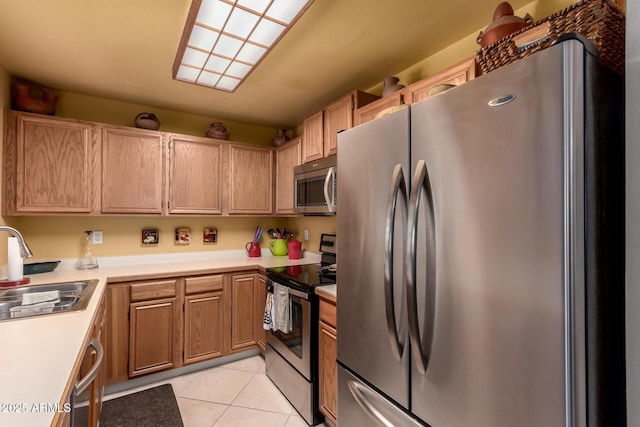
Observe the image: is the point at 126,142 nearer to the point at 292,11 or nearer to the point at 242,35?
the point at 242,35

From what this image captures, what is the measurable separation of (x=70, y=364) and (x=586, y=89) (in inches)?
62.9

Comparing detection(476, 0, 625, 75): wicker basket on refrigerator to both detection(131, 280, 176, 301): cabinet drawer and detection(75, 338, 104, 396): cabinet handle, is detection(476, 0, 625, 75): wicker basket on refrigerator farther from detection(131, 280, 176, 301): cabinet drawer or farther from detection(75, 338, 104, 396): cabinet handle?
detection(131, 280, 176, 301): cabinet drawer

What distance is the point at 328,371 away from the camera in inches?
70.9

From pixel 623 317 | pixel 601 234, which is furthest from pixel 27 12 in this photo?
pixel 623 317

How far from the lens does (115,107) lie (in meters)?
2.82

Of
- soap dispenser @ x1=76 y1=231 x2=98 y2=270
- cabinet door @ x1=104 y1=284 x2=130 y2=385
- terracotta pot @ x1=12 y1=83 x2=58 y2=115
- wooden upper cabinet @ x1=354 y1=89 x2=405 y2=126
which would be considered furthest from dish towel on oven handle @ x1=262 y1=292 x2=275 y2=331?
terracotta pot @ x1=12 y1=83 x2=58 y2=115

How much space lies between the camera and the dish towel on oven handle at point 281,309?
7.09ft

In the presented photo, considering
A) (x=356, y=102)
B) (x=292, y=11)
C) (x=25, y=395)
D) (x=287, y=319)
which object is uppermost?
(x=292, y=11)

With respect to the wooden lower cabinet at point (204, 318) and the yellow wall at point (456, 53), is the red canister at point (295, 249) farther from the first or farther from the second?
the yellow wall at point (456, 53)

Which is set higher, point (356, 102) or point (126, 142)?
point (356, 102)

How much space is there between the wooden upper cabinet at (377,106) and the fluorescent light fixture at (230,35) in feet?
2.37

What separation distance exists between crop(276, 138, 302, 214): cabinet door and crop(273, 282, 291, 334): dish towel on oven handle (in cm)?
97

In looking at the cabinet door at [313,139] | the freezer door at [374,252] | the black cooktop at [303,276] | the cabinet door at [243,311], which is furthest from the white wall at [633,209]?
the cabinet door at [243,311]

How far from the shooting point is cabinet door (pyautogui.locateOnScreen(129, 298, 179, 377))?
7.66ft
